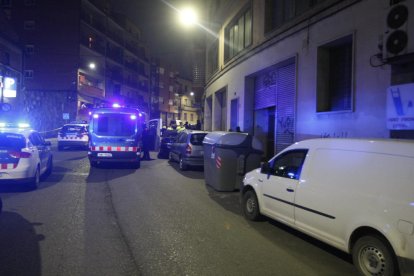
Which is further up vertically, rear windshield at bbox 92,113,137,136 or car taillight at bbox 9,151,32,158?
rear windshield at bbox 92,113,137,136

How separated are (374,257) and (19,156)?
8499 millimetres

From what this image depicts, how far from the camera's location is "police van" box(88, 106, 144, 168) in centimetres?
1473

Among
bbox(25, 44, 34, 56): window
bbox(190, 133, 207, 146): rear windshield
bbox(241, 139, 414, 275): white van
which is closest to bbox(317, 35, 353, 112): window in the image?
bbox(190, 133, 207, 146): rear windshield

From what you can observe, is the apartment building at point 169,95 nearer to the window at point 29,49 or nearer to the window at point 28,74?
the window at point 28,74

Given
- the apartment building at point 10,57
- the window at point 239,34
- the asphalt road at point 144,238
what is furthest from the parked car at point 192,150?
the apartment building at point 10,57

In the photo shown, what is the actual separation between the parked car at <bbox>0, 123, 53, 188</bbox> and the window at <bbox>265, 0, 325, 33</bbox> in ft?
32.3

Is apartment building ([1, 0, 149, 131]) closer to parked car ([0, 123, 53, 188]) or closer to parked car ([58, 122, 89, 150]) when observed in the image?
parked car ([58, 122, 89, 150])

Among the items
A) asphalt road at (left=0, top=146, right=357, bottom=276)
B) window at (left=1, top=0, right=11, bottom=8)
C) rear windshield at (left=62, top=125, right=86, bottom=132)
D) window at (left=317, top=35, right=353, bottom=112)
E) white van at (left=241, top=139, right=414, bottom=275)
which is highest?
window at (left=1, top=0, right=11, bottom=8)

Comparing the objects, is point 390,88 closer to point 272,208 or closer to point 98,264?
point 272,208

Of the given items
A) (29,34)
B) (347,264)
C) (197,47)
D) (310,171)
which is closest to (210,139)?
(310,171)

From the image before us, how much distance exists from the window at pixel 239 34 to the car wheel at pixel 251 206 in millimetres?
12491

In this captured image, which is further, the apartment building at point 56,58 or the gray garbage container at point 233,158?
the apartment building at point 56,58

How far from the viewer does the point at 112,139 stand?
14820 millimetres

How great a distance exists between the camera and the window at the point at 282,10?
13758 mm
